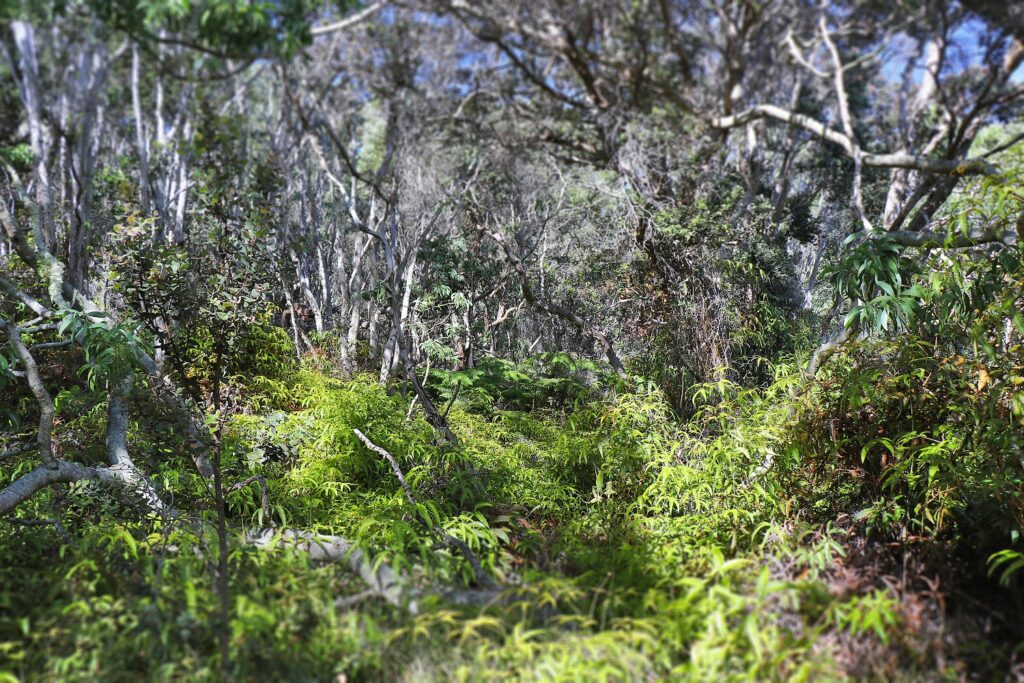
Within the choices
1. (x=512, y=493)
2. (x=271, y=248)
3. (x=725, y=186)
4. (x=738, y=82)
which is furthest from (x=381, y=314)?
(x=738, y=82)

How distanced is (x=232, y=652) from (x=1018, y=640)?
2.54 meters

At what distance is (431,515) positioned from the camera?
130 inches

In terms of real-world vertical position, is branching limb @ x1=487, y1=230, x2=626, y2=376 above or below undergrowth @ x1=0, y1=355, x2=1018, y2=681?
above

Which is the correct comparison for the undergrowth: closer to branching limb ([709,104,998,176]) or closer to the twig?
the twig

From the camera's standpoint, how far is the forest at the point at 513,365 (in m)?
2.19

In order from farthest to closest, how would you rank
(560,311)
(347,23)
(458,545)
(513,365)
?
(513,365), (560,311), (347,23), (458,545)

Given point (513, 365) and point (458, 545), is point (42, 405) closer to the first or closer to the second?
point (458, 545)

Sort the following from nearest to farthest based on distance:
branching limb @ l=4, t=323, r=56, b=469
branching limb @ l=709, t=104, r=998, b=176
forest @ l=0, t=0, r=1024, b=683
→ forest @ l=0, t=0, r=1024, b=683, branching limb @ l=4, t=323, r=56, b=469, branching limb @ l=709, t=104, r=998, b=176

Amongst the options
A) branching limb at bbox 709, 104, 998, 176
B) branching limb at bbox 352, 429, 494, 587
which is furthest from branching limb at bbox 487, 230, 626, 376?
branching limb at bbox 709, 104, 998, 176

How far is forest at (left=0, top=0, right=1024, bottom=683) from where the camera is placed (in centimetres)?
219

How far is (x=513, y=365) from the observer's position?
6262 mm

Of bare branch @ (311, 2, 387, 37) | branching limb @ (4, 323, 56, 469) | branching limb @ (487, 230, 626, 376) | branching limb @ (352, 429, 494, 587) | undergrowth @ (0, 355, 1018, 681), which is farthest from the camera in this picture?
branching limb @ (487, 230, 626, 376)

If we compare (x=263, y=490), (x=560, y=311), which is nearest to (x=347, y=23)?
(x=560, y=311)

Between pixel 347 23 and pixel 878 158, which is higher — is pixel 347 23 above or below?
above
